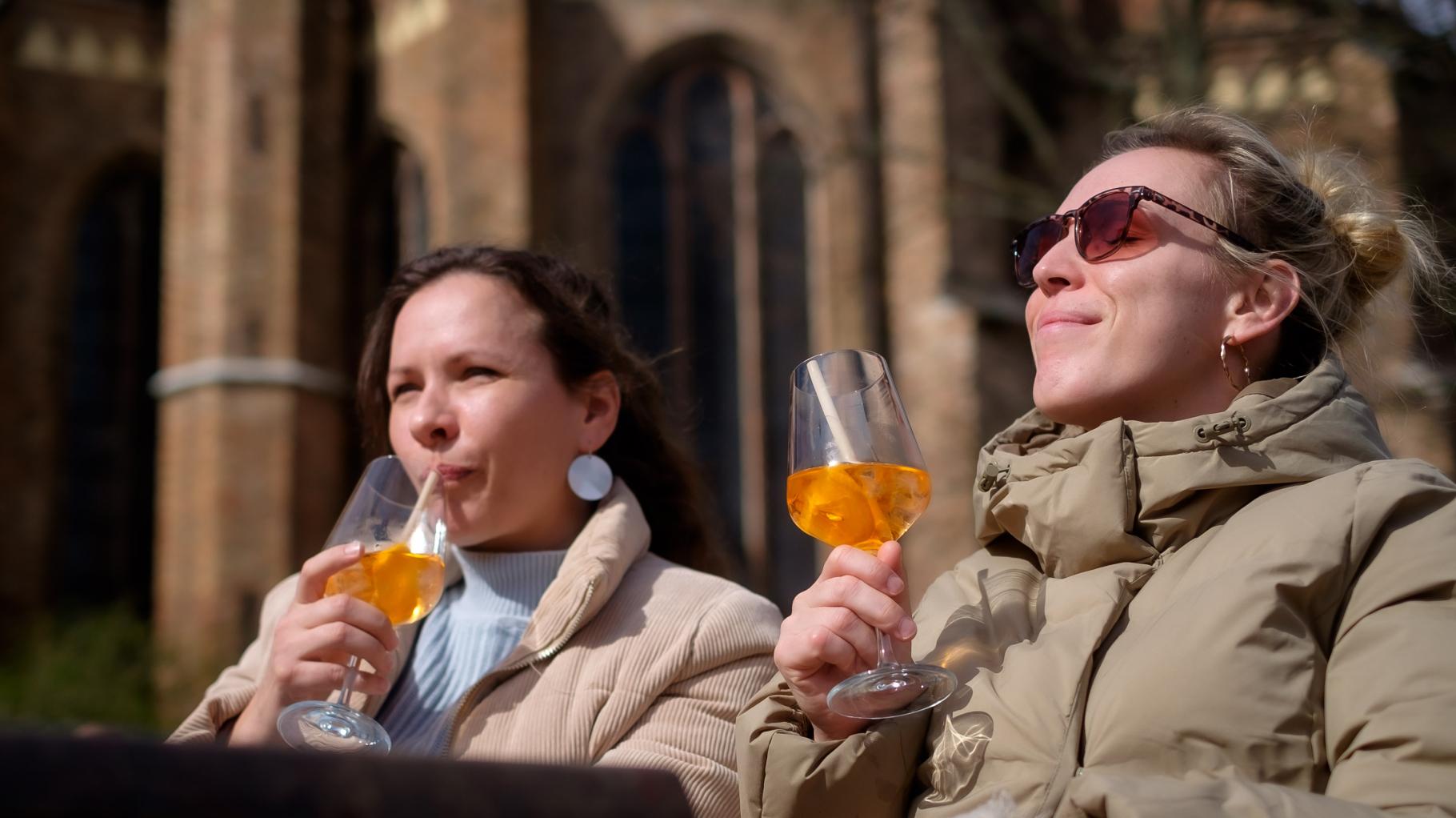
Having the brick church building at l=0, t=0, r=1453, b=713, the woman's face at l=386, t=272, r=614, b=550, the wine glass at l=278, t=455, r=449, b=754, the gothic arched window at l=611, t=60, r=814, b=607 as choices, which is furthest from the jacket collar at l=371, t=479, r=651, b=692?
the gothic arched window at l=611, t=60, r=814, b=607

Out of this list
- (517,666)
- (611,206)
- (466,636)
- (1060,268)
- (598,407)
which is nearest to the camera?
(1060,268)

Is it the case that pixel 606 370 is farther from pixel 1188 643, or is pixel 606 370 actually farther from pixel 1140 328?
pixel 1188 643

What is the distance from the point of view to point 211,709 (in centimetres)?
266

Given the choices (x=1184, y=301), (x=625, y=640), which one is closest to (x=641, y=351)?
(x=625, y=640)

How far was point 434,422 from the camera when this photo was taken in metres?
2.75

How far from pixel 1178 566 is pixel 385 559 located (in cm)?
123

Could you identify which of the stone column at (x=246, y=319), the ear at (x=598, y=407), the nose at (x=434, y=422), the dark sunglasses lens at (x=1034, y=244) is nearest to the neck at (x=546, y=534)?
the ear at (x=598, y=407)

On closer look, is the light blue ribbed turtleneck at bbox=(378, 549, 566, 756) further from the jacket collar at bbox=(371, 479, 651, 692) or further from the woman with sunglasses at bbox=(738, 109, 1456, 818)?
the woman with sunglasses at bbox=(738, 109, 1456, 818)

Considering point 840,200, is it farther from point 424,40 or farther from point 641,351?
point 641,351

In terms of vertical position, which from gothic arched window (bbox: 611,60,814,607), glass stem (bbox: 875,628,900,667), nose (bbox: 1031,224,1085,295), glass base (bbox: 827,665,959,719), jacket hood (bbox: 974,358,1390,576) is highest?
gothic arched window (bbox: 611,60,814,607)

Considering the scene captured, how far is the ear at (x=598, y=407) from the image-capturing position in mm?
3023

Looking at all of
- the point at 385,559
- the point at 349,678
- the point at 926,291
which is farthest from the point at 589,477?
the point at 926,291

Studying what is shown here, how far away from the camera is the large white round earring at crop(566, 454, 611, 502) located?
115 inches

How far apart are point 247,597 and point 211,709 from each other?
1045 centimetres
